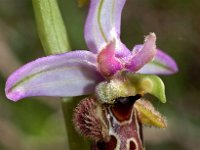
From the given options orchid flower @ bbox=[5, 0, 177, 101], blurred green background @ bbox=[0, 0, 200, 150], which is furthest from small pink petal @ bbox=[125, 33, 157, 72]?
blurred green background @ bbox=[0, 0, 200, 150]

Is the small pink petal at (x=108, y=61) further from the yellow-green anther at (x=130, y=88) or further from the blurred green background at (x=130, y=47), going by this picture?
the blurred green background at (x=130, y=47)

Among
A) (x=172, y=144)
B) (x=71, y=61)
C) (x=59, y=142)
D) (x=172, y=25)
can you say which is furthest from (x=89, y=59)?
(x=172, y=25)

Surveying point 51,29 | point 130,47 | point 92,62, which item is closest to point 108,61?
point 92,62

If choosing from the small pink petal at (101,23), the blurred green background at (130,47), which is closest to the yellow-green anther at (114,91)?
the small pink petal at (101,23)

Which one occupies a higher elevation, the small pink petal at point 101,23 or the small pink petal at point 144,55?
the small pink petal at point 101,23

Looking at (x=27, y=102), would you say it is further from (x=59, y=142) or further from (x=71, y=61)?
(x=71, y=61)

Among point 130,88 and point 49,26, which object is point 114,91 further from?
point 49,26

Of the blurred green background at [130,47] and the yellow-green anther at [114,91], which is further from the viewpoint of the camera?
the blurred green background at [130,47]
